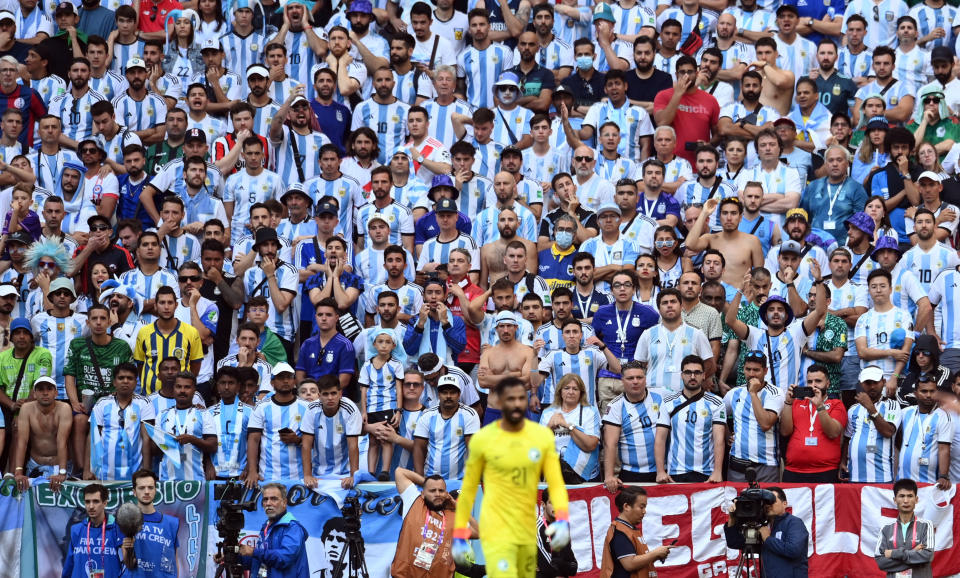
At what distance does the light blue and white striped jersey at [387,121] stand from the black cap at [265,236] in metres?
3.08

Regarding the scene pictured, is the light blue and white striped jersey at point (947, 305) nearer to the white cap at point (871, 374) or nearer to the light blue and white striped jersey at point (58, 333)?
the white cap at point (871, 374)

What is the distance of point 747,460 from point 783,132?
221 inches

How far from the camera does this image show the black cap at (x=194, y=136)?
1945 centimetres

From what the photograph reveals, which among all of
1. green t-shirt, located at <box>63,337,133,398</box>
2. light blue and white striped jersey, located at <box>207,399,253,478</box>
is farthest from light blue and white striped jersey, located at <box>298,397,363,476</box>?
green t-shirt, located at <box>63,337,133,398</box>

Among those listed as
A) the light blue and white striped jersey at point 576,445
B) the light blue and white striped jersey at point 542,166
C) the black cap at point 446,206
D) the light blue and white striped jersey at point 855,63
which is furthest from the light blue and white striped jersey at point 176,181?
the light blue and white striped jersey at point 855,63

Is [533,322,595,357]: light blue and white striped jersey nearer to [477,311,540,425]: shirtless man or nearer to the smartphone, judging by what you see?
[477,311,540,425]: shirtless man

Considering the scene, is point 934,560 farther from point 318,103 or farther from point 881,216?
point 318,103

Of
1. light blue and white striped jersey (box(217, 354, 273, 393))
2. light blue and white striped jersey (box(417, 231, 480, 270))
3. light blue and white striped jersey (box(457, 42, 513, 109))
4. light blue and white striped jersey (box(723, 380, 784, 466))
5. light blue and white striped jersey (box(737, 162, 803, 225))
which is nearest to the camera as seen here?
light blue and white striped jersey (box(723, 380, 784, 466))

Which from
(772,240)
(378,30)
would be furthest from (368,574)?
(378,30)

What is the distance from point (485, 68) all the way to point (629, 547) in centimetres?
1001

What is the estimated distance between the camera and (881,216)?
59.7 ft

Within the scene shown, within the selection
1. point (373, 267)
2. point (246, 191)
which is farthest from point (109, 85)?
point (373, 267)

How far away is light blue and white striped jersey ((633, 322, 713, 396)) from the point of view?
52.9 ft

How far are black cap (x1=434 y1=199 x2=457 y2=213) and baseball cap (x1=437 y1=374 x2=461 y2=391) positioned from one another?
281 cm
